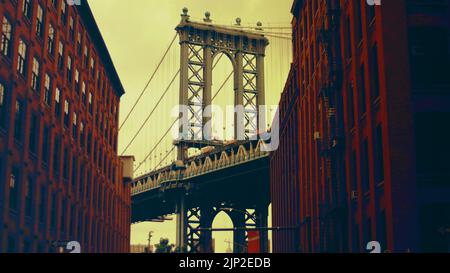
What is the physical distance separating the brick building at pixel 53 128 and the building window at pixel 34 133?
67 mm

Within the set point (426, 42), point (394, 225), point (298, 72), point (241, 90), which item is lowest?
point (394, 225)

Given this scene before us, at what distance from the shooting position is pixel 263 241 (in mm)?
116688

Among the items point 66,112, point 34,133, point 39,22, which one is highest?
point 39,22

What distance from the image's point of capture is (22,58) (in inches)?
1891

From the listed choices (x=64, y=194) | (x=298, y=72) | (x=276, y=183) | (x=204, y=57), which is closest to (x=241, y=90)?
(x=204, y=57)

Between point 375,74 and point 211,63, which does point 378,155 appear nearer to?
point 375,74


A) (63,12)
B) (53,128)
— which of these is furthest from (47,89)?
(63,12)

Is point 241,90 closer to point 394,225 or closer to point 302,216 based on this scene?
point 302,216

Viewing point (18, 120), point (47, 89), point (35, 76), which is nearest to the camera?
point (18, 120)

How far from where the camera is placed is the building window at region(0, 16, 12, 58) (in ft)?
142

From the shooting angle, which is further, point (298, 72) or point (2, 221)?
point (298, 72)

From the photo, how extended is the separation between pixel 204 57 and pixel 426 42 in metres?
106

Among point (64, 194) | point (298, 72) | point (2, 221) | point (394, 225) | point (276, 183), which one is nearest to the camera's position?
point (394, 225)

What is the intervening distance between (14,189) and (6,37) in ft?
29.8
